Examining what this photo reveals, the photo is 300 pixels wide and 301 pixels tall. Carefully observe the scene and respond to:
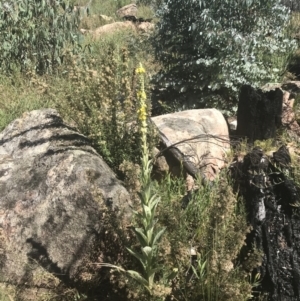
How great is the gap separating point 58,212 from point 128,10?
42.3ft

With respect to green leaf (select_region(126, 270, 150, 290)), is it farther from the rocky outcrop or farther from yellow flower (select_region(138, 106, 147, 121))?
the rocky outcrop

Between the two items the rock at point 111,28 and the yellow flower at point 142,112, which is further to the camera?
the rock at point 111,28

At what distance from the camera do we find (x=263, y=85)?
666 centimetres

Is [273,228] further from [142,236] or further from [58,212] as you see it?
[58,212]

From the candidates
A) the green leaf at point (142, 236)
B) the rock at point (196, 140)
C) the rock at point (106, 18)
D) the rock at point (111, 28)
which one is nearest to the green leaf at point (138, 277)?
the green leaf at point (142, 236)

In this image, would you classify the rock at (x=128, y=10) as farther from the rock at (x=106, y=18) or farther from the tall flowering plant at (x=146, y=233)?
the tall flowering plant at (x=146, y=233)

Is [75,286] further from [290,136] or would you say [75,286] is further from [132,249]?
[290,136]

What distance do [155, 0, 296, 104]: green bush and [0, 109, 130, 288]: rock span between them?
3017mm

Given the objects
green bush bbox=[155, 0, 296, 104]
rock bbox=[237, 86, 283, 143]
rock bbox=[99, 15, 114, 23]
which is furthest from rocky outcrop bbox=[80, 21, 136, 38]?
rock bbox=[237, 86, 283, 143]

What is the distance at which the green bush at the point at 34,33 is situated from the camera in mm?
6844

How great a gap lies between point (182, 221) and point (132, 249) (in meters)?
0.42

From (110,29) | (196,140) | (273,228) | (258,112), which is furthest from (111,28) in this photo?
(273,228)

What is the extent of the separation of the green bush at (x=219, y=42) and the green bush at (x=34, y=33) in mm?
1397

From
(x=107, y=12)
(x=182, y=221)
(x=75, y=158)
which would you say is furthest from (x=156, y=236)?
(x=107, y=12)
